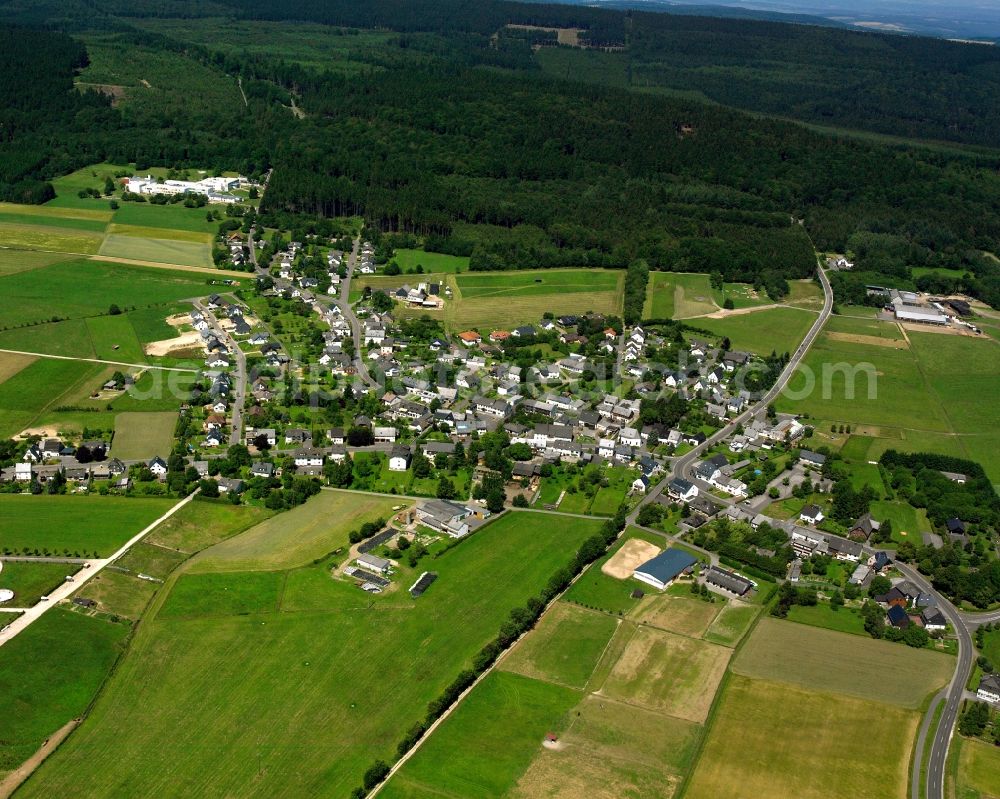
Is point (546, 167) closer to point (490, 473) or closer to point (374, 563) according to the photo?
point (490, 473)

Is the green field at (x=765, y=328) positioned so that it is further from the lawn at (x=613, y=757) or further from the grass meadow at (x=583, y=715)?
the lawn at (x=613, y=757)

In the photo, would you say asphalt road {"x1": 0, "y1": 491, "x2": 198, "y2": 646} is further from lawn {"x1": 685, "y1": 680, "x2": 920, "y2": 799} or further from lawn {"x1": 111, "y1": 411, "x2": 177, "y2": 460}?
lawn {"x1": 685, "y1": 680, "x2": 920, "y2": 799}

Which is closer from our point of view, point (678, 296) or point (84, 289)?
point (84, 289)

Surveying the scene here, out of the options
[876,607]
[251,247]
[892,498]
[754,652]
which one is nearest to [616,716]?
[754,652]

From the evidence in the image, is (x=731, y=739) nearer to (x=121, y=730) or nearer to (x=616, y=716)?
(x=616, y=716)

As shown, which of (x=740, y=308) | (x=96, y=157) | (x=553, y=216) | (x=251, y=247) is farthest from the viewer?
(x=96, y=157)

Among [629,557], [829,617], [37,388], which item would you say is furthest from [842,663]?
[37,388]

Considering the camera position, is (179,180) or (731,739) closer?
(731,739)
